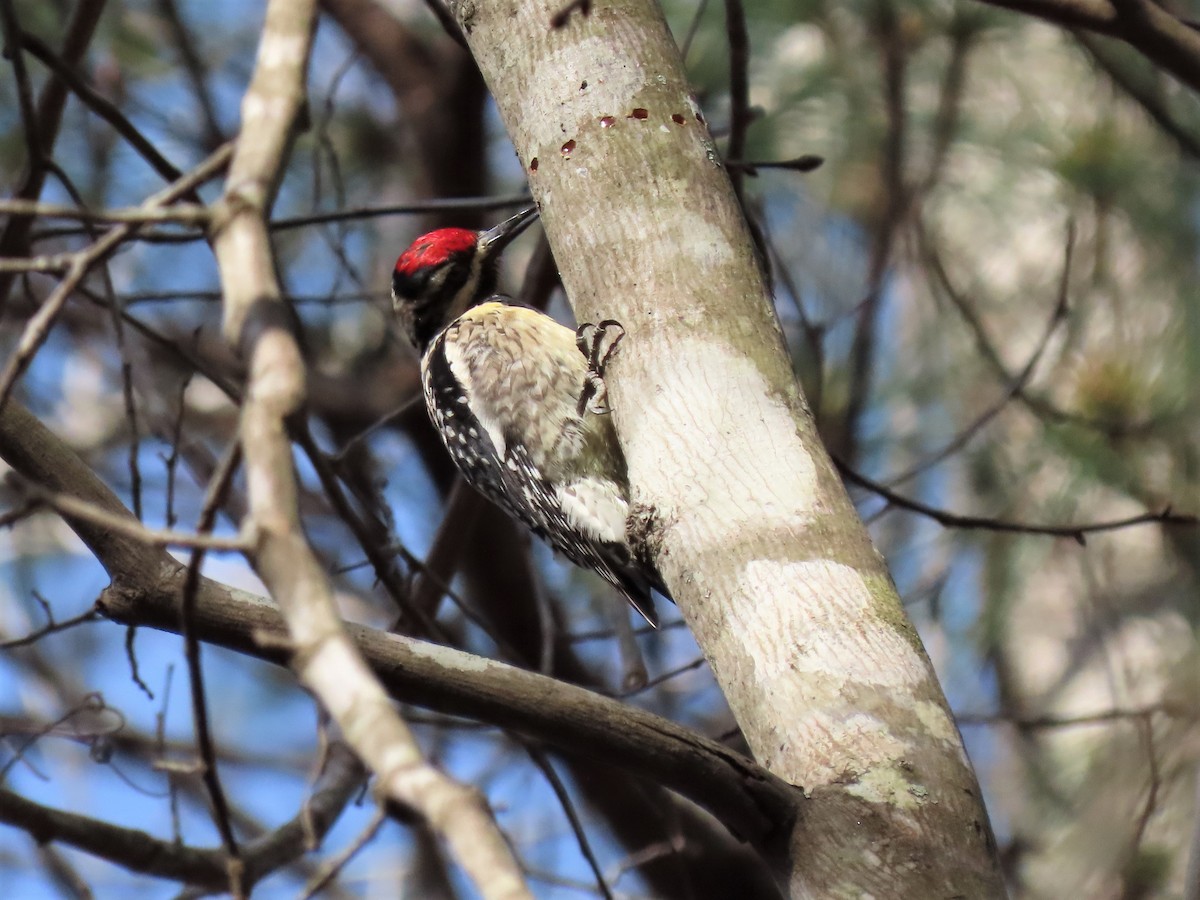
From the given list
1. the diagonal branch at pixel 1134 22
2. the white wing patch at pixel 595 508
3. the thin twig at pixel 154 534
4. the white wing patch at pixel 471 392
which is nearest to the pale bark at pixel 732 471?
the diagonal branch at pixel 1134 22

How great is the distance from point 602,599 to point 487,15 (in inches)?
149

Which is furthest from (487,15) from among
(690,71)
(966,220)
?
(966,220)

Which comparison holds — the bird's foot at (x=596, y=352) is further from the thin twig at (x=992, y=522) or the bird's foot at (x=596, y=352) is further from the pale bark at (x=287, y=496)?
the pale bark at (x=287, y=496)

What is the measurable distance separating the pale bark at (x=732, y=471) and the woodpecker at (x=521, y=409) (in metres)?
0.99

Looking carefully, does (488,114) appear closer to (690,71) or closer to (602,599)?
(690,71)

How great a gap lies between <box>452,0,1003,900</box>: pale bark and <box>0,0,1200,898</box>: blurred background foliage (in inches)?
60.6

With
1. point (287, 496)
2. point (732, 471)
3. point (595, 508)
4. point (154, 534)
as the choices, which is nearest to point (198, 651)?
point (154, 534)

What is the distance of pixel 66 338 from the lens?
6.31m

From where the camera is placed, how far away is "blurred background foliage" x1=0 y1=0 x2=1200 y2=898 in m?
4.50

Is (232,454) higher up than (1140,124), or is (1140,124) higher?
(1140,124)

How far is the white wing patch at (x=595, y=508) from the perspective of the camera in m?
3.70

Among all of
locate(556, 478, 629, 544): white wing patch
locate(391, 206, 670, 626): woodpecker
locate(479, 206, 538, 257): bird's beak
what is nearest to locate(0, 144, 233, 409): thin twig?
locate(391, 206, 670, 626): woodpecker

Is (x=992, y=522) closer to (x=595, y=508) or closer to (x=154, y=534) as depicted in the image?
(x=595, y=508)

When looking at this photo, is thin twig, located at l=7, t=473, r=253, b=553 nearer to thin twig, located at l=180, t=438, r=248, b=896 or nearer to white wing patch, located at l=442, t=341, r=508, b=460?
thin twig, located at l=180, t=438, r=248, b=896
